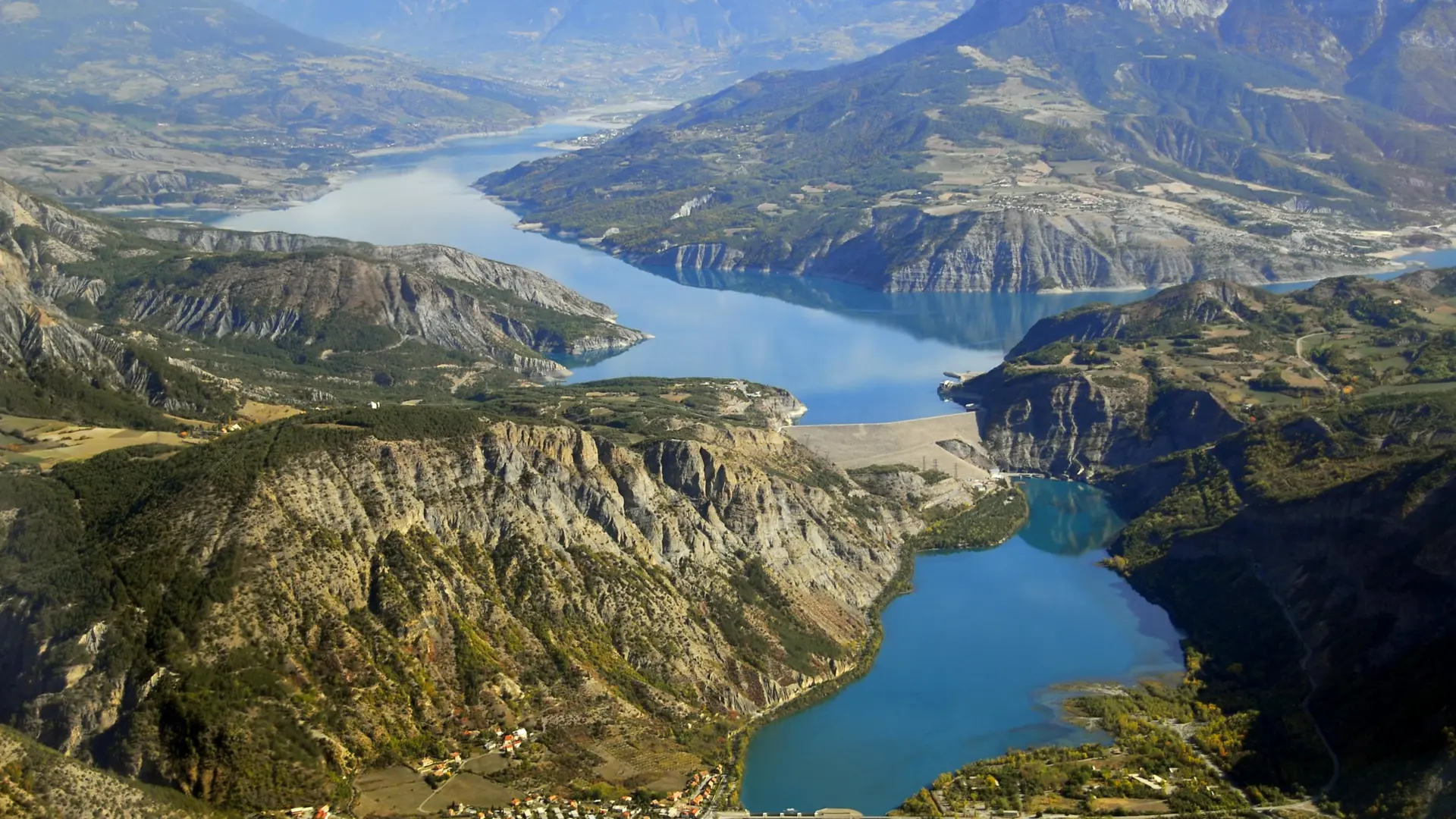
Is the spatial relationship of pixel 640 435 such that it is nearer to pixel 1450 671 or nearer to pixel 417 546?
pixel 417 546

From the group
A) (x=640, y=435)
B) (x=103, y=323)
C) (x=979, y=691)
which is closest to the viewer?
(x=979, y=691)

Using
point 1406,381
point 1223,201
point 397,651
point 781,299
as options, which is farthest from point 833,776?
point 1223,201

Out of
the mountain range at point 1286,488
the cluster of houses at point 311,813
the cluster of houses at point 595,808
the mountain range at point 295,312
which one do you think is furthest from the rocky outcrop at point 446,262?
the cluster of houses at point 311,813

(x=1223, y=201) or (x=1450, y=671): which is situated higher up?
(x=1223, y=201)

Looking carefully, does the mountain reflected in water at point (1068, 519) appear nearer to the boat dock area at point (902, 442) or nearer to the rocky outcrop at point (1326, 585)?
the rocky outcrop at point (1326, 585)

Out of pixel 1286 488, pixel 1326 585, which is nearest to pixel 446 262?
pixel 1286 488

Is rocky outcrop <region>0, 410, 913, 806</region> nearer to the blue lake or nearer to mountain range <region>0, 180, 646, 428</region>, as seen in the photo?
the blue lake

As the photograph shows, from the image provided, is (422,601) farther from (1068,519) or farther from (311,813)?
(1068,519)
